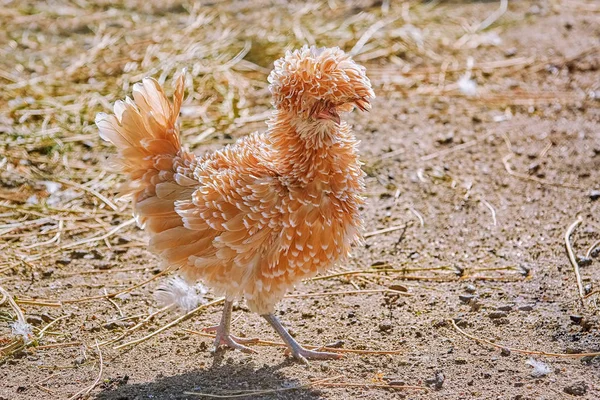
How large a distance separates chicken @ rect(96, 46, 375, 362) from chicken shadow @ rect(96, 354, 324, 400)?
8.9 inches

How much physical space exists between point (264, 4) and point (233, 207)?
5558mm

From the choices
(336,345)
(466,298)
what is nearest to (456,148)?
(466,298)

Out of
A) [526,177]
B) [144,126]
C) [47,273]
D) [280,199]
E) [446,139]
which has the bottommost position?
[47,273]

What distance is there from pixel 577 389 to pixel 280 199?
1.60 m

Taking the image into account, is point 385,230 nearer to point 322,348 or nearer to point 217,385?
point 322,348

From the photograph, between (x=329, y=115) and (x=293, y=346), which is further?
(x=293, y=346)

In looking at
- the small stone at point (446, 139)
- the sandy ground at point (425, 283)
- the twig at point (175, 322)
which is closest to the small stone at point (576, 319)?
the sandy ground at point (425, 283)

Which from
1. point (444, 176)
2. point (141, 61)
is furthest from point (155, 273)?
point (141, 61)

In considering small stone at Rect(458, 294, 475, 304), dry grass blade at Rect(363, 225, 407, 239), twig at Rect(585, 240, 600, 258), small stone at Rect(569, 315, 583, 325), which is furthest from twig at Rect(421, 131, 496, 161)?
small stone at Rect(569, 315, 583, 325)

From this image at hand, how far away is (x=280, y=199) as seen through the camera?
3.84 m

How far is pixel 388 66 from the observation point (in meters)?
7.57

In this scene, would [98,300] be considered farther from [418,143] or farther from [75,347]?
[418,143]

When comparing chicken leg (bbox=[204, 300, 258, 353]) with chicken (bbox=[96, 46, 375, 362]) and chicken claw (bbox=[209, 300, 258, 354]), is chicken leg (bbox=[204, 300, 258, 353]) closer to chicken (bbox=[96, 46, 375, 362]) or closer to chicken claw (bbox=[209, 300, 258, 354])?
chicken claw (bbox=[209, 300, 258, 354])

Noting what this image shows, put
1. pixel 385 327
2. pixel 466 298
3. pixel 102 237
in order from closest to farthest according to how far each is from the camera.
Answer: pixel 385 327 → pixel 466 298 → pixel 102 237
